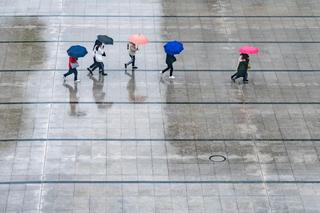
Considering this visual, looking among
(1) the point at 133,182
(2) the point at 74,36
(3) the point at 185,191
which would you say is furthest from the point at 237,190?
(2) the point at 74,36

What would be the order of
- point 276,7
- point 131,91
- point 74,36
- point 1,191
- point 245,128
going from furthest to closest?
point 276,7 → point 74,36 → point 131,91 → point 245,128 → point 1,191

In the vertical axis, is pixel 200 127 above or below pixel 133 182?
above

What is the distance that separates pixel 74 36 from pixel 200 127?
737cm

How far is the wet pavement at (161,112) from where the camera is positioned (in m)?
21.1

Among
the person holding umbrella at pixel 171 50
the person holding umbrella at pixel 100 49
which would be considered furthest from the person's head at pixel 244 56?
the person holding umbrella at pixel 100 49

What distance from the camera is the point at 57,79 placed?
86.6 feet

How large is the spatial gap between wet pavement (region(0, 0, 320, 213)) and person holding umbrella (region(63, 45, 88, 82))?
404 mm

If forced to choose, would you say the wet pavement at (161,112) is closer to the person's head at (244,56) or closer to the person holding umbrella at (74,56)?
the person holding umbrella at (74,56)

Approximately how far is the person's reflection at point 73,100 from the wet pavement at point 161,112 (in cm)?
6

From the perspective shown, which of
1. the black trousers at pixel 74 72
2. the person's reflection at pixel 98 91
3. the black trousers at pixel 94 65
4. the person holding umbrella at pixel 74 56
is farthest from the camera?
the black trousers at pixel 94 65

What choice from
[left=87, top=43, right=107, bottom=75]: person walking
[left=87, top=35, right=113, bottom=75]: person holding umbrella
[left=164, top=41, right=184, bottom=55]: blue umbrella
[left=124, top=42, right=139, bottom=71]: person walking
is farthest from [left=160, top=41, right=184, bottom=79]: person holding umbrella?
[left=87, top=43, right=107, bottom=75]: person walking

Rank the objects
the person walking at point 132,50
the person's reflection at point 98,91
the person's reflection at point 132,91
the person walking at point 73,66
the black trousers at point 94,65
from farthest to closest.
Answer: the person walking at point 132,50 → the black trousers at point 94,65 → the person walking at point 73,66 → the person's reflection at point 132,91 → the person's reflection at point 98,91

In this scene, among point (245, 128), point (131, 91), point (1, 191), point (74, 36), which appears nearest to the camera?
point (1, 191)

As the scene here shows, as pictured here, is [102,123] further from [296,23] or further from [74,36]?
[296,23]
